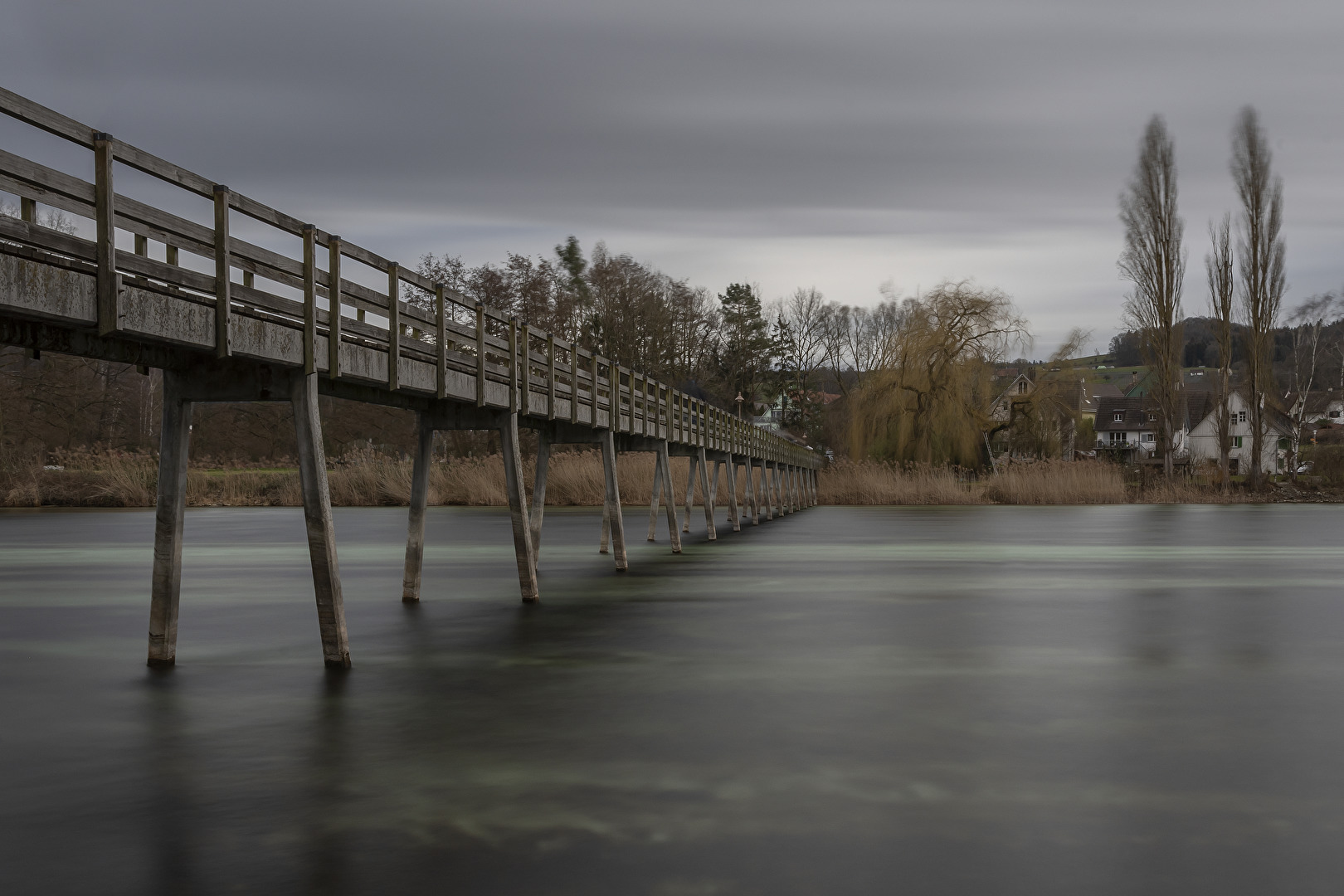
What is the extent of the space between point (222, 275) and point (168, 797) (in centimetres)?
438

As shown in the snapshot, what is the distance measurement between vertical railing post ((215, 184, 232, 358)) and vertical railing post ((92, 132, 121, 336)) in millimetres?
1156

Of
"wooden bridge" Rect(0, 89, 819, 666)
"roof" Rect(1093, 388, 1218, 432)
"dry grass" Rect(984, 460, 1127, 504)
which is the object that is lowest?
"dry grass" Rect(984, 460, 1127, 504)

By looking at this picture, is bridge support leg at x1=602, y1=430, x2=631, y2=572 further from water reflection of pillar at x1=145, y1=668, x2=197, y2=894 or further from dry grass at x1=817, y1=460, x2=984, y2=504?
dry grass at x1=817, y1=460, x2=984, y2=504

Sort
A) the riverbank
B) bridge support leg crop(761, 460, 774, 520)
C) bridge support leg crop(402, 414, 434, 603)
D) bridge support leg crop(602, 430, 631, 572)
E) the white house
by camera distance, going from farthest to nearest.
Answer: the white house
the riverbank
bridge support leg crop(761, 460, 774, 520)
bridge support leg crop(602, 430, 631, 572)
bridge support leg crop(402, 414, 434, 603)

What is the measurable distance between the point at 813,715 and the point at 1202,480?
177ft

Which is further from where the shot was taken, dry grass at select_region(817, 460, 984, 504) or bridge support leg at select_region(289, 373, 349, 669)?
dry grass at select_region(817, 460, 984, 504)

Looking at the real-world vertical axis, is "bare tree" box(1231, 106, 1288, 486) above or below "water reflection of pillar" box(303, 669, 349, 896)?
above

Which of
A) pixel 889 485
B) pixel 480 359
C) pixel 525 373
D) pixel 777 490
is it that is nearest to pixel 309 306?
pixel 480 359

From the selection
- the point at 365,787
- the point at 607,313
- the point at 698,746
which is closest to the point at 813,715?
the point at 698,746

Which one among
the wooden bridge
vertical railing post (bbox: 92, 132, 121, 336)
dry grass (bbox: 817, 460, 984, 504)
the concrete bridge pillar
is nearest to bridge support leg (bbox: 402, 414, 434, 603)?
the wooden bridge

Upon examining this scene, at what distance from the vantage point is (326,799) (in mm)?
6781

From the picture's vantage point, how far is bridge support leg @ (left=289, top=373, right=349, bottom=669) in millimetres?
10844

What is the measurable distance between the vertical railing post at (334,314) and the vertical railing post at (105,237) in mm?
2870

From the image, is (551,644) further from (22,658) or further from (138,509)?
(138,509)
